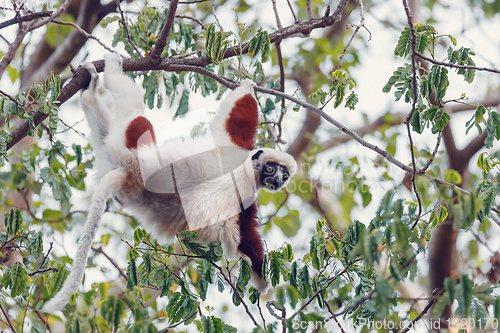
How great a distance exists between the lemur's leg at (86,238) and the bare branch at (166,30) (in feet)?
3.83

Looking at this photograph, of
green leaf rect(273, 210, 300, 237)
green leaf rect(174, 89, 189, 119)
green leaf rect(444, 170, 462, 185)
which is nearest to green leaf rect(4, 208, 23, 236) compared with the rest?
green leaf rect(174, 89, 189, 119)

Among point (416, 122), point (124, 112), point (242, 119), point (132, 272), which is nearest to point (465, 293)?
point (416, 122)

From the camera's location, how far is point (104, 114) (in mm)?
4547

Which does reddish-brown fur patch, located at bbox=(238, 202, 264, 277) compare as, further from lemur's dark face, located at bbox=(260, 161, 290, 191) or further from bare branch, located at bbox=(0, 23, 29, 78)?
bare branch, located at bbox=(0, 23, 29, 78)

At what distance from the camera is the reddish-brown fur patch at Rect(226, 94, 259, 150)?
14.8 ft

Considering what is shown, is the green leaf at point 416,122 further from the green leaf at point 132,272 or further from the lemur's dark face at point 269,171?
the green leaf at point 132,272

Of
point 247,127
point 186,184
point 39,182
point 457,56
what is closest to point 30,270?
point 186,184

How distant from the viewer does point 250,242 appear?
166 inches

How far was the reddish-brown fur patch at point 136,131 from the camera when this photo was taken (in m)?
4.02

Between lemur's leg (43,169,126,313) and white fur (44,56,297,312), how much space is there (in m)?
0.01

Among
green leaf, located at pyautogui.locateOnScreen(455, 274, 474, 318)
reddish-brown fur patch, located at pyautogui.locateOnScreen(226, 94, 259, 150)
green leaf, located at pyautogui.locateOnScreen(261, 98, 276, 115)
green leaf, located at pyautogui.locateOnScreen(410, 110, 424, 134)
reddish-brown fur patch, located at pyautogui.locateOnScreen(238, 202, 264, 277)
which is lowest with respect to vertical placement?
green leaf, located at pyautogui.locateOnScreen(455, 274, 474, 318)

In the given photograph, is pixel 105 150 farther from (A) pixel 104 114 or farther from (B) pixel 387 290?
(B) pixel 387 290

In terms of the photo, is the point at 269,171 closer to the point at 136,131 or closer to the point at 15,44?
the point at 136,131

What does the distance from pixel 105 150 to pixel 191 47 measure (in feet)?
5.49
